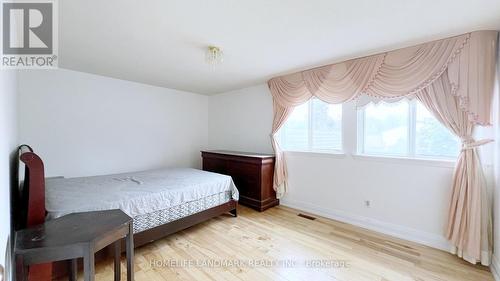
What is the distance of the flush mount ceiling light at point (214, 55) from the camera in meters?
2.37

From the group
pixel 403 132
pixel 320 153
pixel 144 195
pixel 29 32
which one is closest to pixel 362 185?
pixel 320 153

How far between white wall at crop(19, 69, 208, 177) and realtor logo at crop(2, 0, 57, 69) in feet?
1.70

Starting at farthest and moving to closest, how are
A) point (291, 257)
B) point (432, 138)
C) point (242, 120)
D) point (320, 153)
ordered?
point (242, 120) → point (320, 153) → point (432, 138) → point (291, 257)

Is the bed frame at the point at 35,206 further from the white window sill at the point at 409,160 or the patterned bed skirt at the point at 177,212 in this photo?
the white window sill at the point at 409,160

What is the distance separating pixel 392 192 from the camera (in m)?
2.59

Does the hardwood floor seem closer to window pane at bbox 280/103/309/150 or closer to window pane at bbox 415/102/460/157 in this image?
window pane at bbox 415/102/460/157

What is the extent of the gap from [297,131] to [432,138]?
1.77 m

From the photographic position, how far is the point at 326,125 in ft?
10.6

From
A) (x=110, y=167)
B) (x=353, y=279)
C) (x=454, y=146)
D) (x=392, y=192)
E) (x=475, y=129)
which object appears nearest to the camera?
(x=353, y=279)

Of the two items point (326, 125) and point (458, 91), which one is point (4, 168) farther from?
point (458, 91)

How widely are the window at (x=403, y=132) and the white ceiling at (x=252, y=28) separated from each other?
0.77 metres

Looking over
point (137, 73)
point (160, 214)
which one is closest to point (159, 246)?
point (160, 214)

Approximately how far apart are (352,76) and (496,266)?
230 centimetres

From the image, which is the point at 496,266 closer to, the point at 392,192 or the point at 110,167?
the point at 392,192
